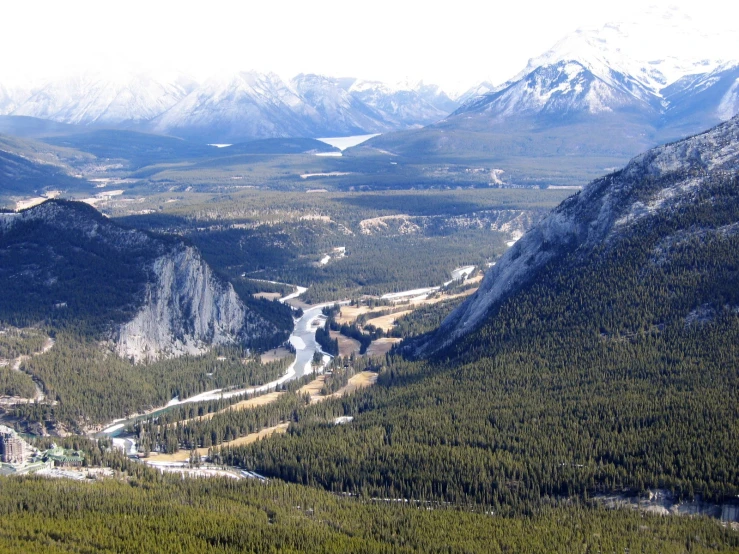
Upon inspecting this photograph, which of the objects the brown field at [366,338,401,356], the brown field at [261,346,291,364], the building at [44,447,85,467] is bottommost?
the brown field at [261,346,291,364]

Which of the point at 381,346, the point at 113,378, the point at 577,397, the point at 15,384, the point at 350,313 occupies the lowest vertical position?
the point at 350,313

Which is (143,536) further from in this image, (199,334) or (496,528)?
(199,334)

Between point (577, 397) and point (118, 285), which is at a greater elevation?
point (118, 285)

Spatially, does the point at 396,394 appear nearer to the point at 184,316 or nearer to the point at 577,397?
the point at 577,397

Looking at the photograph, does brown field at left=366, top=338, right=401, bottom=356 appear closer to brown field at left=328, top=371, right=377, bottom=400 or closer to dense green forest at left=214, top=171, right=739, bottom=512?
brown field at left=328, top=371, right=377, bottom=400

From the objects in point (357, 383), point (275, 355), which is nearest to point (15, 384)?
point (357, 383)

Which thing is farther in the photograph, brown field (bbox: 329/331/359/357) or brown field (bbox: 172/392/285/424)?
brown field (bbox: 329/331/359/357)

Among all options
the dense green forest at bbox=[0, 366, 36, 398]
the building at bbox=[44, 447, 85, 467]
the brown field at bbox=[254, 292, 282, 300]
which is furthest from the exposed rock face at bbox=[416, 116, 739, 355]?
the building at bbox=[44, 447, 85, 467]

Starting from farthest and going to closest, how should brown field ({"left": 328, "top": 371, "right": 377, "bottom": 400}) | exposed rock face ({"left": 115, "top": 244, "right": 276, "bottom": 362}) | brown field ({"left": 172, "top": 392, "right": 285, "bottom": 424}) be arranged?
exposed rock face ({"left": 115, "top": 244, "right": 276, "bottom": 362})
brown field ({"left": 328, "top": 371, "right": 377, "bottom": 400})
brown field ({"left": 172, "top": 392, "right": 285, "bottom": 424})
